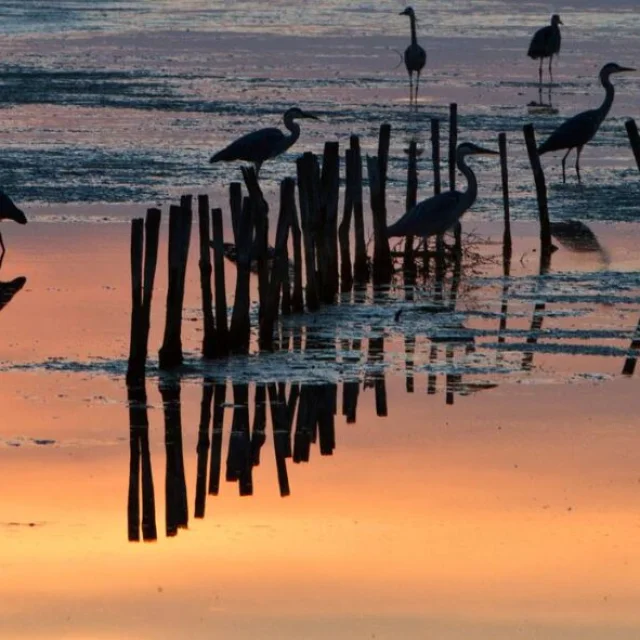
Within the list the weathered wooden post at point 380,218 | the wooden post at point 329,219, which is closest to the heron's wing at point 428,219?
the weathered wooden post at point 380,218

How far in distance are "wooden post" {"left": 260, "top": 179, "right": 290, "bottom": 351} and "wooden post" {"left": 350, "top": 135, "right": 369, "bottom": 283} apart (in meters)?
2.22

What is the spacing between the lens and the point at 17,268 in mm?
18641

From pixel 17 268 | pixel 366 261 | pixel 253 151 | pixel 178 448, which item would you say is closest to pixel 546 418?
pixel 178 448

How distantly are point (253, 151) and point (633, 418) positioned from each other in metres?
9.83

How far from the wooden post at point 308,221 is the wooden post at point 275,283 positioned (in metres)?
0.55

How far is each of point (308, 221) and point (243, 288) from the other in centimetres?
204

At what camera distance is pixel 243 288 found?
14.0 m

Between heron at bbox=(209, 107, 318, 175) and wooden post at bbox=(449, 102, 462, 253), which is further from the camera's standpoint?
heron at bbox=(209, 107, 318, 175)

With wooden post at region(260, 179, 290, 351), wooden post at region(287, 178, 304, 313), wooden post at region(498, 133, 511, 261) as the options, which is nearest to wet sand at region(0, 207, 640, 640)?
wooden post at region(260, 179, 290, 351)

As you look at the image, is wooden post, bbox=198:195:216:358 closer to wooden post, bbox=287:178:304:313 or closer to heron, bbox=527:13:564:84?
wooden post, bbox=287:178:304:313

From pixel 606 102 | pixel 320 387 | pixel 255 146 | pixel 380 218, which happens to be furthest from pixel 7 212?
pixel 606 102

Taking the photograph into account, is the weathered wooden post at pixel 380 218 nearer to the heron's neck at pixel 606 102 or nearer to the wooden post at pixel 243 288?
the wooden post at pixel 243 288

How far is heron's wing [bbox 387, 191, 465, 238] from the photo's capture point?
17672 millimetres

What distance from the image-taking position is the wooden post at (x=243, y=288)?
46.1ft
